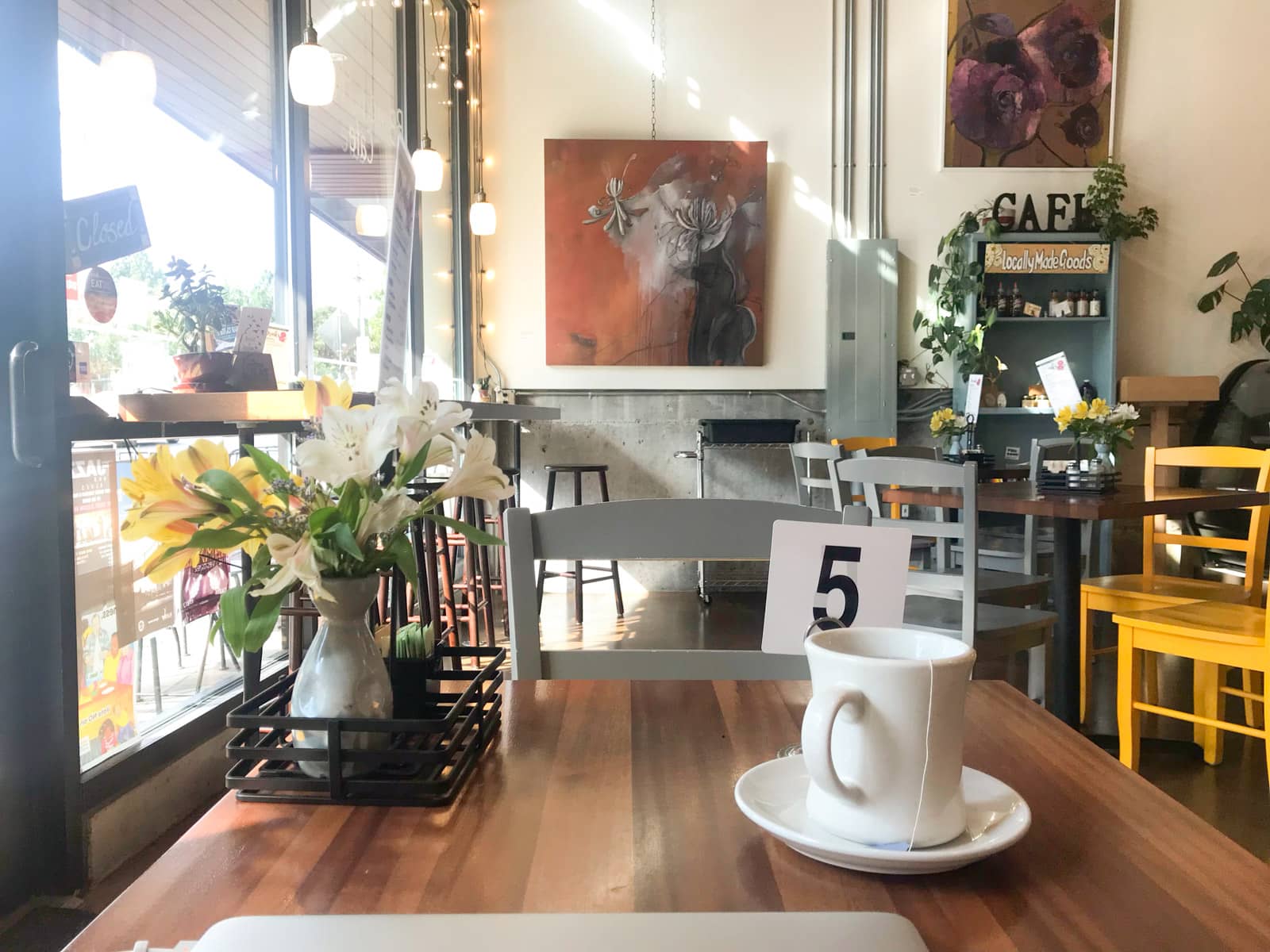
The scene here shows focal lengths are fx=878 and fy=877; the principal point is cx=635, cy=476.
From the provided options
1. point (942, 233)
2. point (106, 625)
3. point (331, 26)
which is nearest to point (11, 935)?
point (106, 625)

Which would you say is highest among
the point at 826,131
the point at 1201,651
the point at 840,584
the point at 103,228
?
the point at 826,131

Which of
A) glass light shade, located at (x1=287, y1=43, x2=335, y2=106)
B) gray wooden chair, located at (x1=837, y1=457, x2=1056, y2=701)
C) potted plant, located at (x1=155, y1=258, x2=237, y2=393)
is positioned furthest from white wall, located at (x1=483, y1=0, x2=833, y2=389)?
potted plant, located at (x1=155, y1=258, x2=237, y2=393)

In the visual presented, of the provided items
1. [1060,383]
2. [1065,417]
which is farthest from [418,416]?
[1060,383]

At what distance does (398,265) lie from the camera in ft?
5.75

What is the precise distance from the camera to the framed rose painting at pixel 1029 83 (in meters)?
5.66

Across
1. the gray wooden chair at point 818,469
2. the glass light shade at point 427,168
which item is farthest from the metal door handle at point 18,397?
the glass light shade at point 427,168

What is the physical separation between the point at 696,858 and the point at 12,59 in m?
2.01

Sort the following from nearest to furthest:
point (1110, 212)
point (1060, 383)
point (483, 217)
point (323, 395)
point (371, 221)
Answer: point (323, 395), point (1060, 383), point (371, 221), point (483, 217), point (1110, 212)

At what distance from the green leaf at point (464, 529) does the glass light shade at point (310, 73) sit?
2.32 metres

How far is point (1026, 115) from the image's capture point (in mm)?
5703

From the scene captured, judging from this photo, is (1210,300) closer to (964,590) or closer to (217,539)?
(964,590)

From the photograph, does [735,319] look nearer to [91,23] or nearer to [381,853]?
[91,23]

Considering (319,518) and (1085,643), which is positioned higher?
(319,518)

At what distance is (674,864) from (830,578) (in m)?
0.42
